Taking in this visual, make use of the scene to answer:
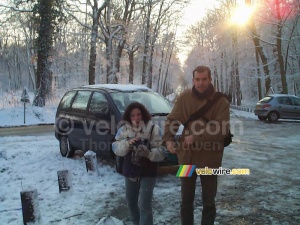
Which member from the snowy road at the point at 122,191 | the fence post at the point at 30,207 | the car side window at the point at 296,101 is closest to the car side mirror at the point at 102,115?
the snowy road at the point at 122,191

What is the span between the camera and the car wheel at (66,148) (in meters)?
8.58

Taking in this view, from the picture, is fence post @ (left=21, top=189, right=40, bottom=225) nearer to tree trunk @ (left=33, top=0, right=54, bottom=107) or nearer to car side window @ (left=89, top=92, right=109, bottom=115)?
car side window @ (left=89, top=92, right=109, bottom=115)

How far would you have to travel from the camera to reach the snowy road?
15.5ft

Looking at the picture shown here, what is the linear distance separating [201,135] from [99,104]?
15.0 ft

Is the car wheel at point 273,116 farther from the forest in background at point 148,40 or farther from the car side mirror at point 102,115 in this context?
the car side mirror at point 102,115

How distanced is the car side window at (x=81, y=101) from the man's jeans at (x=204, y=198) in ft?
16.1

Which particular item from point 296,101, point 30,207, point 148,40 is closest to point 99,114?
point 30,207

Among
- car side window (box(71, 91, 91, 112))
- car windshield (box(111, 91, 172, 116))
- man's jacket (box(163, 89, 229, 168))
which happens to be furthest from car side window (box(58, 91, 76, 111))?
man's jacket (box(163, 89, 229, 168))

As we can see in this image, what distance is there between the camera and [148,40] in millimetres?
32562

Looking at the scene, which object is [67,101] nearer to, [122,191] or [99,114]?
[99,114]

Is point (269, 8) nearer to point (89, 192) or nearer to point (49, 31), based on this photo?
point (49, 31)

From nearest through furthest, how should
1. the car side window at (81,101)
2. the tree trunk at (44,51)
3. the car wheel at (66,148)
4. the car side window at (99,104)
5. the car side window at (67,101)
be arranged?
the car side window at (99,104) → the car side window at (81,101) → the car wheel at (66,148) → the car side window at (67,101) → the tree trunk at (44,51)

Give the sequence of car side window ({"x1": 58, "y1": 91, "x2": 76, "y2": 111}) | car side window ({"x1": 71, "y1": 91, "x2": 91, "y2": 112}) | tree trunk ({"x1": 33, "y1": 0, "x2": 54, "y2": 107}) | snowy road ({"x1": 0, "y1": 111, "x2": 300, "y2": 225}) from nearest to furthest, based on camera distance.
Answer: snowy road ({"x1": 0, "y1": 111, "x2": 300, "y2": 225}), car side window ({"x1": 71, "y1": 91, "x2": 91, "y2": 112}), car side window ({"x1": 58, "y1": 91, "x2": 76, "y2": 111}), tree trunk ({"x1": 33, "y1": 0, "x2": 54, "y2": 107})

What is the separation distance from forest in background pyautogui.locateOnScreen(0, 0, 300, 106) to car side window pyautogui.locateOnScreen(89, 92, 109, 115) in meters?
15.0
